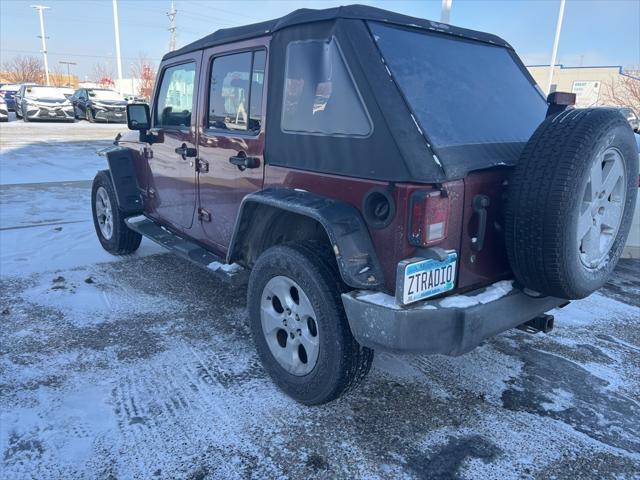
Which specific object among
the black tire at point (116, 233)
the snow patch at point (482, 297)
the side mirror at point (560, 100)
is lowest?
the black tire at point (116, 233)

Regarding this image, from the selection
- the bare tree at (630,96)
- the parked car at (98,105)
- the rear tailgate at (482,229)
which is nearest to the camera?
the rear tailgate at (482,229)

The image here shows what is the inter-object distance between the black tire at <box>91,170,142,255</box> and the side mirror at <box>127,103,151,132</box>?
786 mm

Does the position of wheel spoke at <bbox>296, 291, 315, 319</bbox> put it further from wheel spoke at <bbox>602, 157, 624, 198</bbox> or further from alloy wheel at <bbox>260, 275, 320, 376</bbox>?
wheel spoke at <bbox>602, 157, 624, 198</bbox>

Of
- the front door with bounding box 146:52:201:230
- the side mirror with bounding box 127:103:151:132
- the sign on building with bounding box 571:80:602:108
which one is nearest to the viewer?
the front door with bounding box 146:52:201:230

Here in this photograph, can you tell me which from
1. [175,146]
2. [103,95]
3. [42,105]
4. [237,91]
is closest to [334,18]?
[237,91]

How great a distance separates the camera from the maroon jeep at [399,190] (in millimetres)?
2301

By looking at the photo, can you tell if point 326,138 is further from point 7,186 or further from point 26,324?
point 7,186

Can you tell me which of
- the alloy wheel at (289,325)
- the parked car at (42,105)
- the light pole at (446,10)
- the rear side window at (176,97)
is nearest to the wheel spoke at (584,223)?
the alloy wheel at (289,325)

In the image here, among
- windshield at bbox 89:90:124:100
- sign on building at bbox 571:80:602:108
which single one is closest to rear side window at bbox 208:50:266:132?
windshield at bbox 89:90:124:100

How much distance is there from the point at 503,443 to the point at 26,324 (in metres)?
3.38

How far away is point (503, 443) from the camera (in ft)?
8.57

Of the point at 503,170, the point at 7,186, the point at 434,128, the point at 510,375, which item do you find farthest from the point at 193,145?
the point at 7,186

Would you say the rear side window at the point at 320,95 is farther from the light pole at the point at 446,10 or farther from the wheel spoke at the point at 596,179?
the light pole at the point at 446,10

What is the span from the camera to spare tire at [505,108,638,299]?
7.41ft
